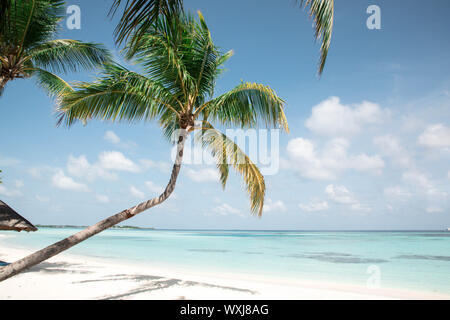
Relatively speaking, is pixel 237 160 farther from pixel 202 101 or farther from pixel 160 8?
pixel 160 8

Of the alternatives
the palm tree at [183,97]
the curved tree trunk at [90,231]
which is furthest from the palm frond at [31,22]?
the curved tree trunk at [90,231]

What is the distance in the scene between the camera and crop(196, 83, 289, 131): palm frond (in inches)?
162

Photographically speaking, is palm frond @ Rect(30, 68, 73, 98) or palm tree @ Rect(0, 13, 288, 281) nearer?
palm tree @ Rect(0, 13, 288, 281)

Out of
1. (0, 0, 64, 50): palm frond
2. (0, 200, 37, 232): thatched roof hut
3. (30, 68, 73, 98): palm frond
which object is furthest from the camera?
(30, 68, 73, 98): palm frond

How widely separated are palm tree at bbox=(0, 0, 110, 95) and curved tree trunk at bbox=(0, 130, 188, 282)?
2.32 m

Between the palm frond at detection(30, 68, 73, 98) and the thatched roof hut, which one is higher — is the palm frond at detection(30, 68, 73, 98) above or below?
above

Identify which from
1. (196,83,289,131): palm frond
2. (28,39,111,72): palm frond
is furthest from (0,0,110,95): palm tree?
(196,83,289,131): palm frond

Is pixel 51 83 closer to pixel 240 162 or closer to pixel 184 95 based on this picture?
pixel 184 95

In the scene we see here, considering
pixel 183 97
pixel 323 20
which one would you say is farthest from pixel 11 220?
pixel 323 20

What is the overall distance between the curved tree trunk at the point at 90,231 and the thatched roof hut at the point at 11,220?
3.30 m

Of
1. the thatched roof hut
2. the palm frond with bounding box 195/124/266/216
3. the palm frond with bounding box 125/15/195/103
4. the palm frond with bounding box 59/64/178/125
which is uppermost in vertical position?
the palm frond with bounding box 125/15/195/103

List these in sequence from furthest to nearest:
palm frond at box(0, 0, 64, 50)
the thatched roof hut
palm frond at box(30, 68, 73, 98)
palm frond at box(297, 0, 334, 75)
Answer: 1. palm frond at box(30, 68, 73, 98)
2. the thatched roof hut
3. palm frond at box(0, 0, 64, 50)
4. palm frond at box(297, 0, 334, 75)

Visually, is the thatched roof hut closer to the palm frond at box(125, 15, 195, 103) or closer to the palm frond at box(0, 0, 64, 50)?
the palm frond at box(0, 0, 64, 50)
